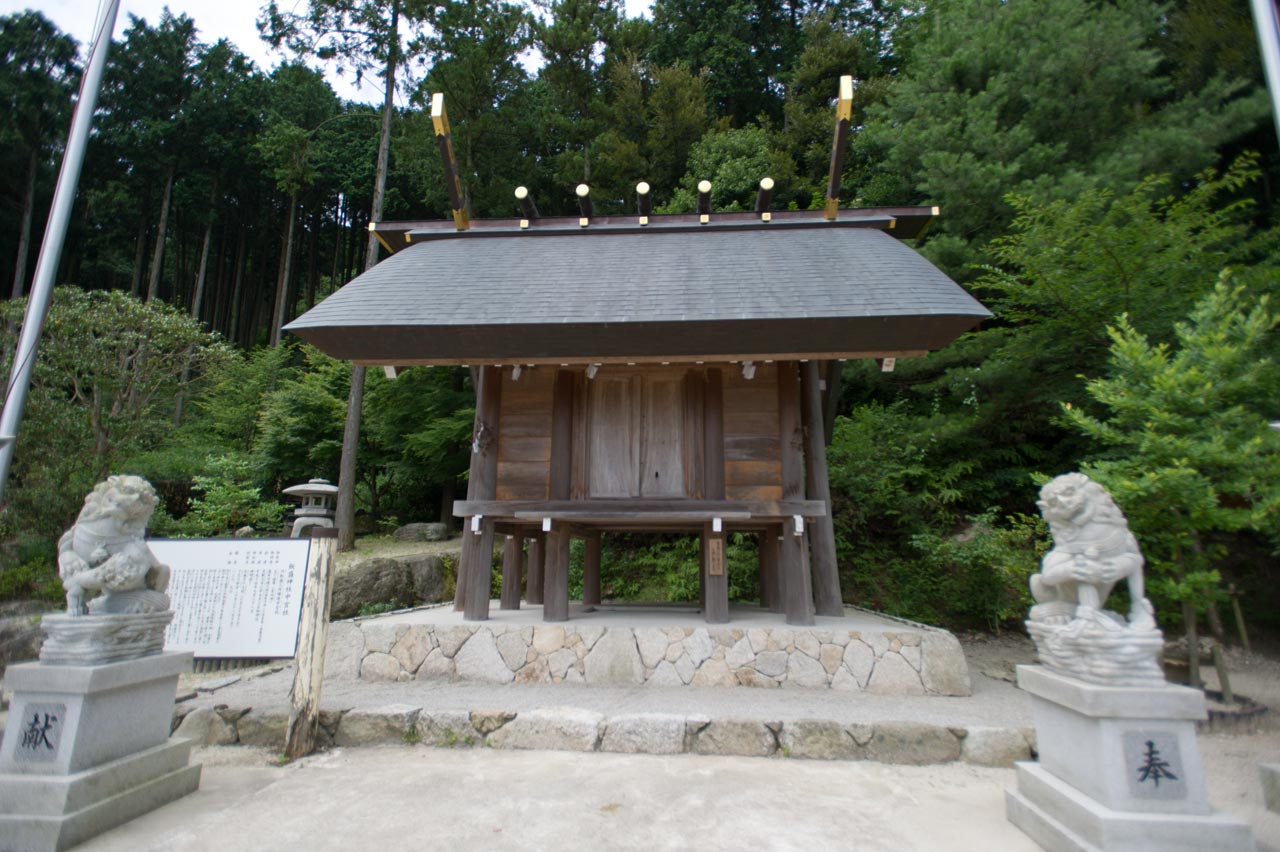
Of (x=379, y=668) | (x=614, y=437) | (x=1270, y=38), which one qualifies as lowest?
(x=379, y=668)

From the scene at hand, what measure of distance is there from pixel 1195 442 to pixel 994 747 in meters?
3.16

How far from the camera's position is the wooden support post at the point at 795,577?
6.09 m

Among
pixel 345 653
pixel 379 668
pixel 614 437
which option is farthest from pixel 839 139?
pixel 345 653

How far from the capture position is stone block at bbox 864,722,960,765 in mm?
4316

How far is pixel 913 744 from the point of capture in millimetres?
4336

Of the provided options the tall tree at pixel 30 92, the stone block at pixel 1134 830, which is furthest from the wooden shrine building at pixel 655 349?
the tall tree at pixel 30 92

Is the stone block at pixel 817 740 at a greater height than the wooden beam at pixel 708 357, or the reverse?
the wooden beam at pixel 708 357

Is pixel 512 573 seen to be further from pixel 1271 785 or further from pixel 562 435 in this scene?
pixel 1271 785

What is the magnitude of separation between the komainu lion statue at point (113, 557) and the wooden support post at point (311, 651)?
93 cm

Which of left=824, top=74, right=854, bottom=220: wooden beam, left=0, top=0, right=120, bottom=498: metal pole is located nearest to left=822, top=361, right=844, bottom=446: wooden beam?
left=824, top=74, right=854, bottom=220: wooden beam

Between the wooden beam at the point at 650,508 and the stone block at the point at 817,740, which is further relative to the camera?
the wooden beam at the point at 650,508

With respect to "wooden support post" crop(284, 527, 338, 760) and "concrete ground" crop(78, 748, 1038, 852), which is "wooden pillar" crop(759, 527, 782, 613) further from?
"wooden support post" crop(284, 527, 338, 760)

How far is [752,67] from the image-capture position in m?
18.6

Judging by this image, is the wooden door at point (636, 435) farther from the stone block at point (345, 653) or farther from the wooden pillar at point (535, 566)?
the stone block at point (345, 653)
